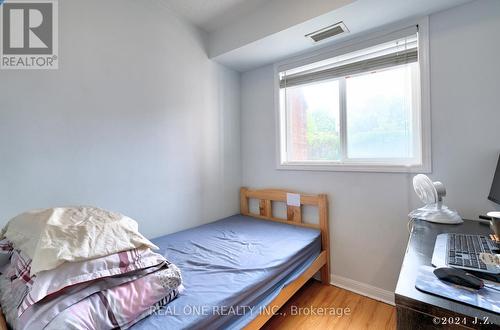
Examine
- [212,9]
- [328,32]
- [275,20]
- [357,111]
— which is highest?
[212,9]

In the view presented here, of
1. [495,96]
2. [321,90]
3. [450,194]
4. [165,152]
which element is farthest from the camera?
[321,90]

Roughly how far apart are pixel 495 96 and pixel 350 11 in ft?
3.66

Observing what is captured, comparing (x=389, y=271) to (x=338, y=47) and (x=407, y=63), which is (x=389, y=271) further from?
(x=338, y=47)

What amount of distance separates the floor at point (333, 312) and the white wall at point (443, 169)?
16cm

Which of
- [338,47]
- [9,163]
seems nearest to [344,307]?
[338,47]

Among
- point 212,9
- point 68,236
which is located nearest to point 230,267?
point 68,236

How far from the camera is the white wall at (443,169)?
1.53 m

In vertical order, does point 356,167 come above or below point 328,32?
below

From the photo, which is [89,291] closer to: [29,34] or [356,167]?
[29,34]

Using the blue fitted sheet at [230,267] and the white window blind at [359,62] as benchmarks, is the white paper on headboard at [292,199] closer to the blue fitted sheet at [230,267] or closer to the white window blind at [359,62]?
the blue fitted sheet at [230,267]

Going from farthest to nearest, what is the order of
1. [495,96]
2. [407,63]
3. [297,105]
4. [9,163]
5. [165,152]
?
[297,105], [165,152], [407,63], [495,96], [9,163]

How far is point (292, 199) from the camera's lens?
2379mm

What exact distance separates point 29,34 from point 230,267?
195cm

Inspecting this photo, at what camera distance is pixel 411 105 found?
6.10ft
